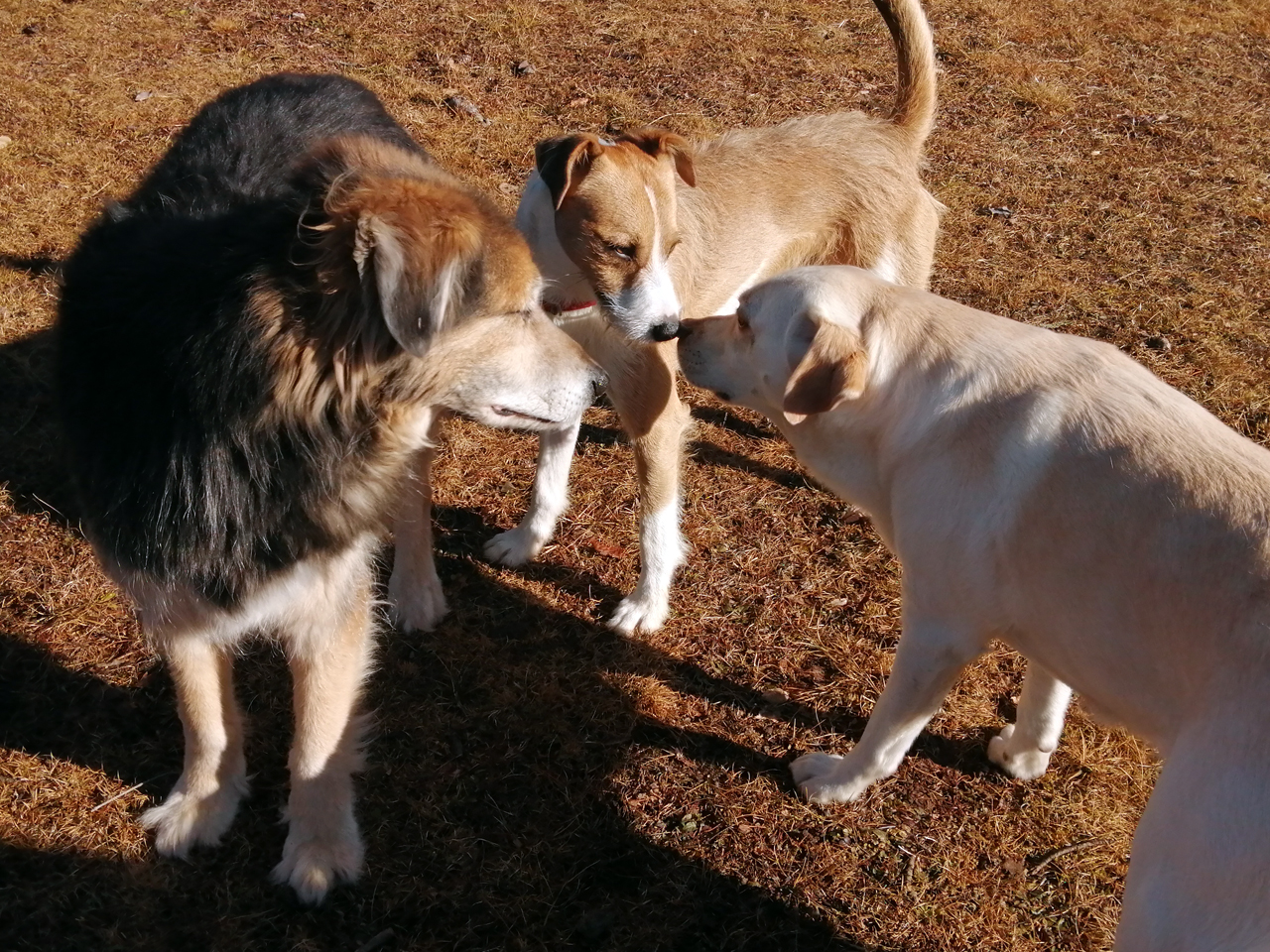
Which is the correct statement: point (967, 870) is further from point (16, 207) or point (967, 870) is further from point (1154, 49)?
point (1154, 49)

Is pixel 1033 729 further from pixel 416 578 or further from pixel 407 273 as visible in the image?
pixel 407 273

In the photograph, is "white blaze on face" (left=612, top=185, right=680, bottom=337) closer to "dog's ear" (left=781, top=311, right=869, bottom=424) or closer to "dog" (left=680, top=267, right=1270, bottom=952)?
"dog" (left=680, top=267, right=1270, bottom=952)

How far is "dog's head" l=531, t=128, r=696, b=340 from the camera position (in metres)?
3.41

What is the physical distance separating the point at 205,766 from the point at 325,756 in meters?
0.37

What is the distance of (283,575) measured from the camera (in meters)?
2.38

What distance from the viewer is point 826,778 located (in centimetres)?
313

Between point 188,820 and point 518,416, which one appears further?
point 188,820

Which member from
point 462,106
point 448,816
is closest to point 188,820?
point 448,816

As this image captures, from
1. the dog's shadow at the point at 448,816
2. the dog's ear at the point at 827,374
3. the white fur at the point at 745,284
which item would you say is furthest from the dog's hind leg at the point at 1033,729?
the white fur at the point at 745,284

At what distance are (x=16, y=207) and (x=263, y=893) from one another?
14.5 ft

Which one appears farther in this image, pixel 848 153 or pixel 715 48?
pixel 715 48

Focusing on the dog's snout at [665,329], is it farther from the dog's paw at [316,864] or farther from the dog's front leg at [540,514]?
the dog's paw at [316,864]

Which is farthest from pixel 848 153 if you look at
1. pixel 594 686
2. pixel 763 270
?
pixel 594 686

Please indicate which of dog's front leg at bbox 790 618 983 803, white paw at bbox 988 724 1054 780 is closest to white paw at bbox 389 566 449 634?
dog's front leg at bbox 790 618 983 803
